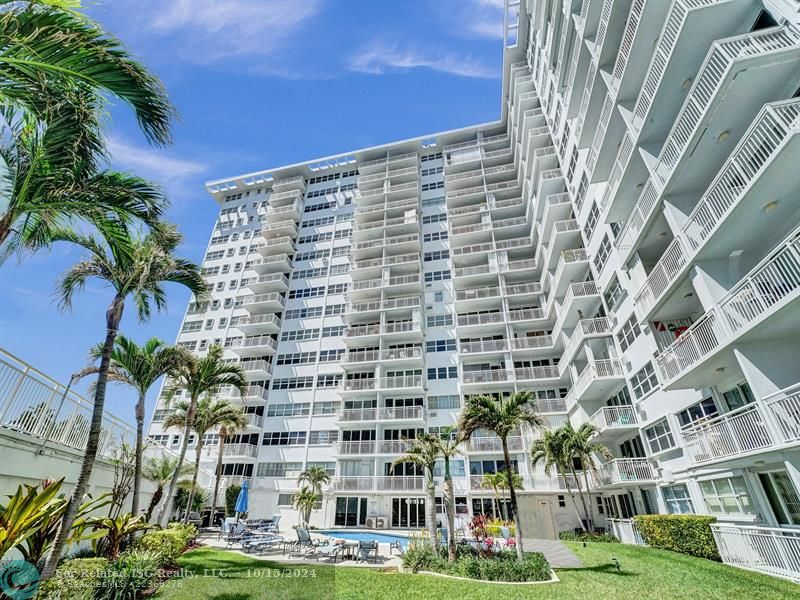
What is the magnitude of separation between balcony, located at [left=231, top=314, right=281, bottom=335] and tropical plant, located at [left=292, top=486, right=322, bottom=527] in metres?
16.8

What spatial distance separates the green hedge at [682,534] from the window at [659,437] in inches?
119

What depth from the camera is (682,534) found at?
531 inches

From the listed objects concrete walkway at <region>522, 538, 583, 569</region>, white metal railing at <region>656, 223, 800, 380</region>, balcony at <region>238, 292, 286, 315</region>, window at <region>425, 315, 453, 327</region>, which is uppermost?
balcony at <region>238, 292, 286, 315</region>

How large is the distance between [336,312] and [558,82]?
28.2 m

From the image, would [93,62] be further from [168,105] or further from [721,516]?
[721,516]

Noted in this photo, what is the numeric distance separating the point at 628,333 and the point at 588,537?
37.1 feet

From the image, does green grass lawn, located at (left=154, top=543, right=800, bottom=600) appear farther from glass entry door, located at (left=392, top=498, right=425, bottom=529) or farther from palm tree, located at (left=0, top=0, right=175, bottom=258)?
glass entry door, located at (left=392, top=498, right=425, bottom=529)

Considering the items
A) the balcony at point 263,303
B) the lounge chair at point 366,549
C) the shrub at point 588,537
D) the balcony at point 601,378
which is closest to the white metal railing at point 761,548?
the shrub at point 588,537

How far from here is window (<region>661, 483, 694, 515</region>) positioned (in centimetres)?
1510

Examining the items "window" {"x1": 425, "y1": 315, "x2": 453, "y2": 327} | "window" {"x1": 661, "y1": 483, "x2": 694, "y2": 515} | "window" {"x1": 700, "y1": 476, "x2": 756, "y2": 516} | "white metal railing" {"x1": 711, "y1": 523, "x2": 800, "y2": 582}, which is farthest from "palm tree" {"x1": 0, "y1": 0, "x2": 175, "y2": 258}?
"window" {"x1": 425, "y1": 315, "x2": 453, "y2": 327}

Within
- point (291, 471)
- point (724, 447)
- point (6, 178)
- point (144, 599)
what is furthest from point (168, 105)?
point (291, 471)

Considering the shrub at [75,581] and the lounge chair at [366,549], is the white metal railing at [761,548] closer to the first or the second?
the lounge chair at [366,549]

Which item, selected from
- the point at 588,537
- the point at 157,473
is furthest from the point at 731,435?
the point at 157,473

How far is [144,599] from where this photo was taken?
8.08m
